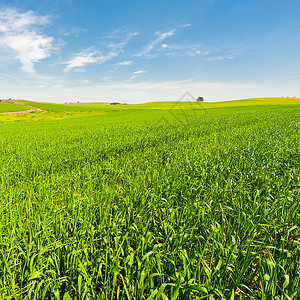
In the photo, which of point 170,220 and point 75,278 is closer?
point 75,278

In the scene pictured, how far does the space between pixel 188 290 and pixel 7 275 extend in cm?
228

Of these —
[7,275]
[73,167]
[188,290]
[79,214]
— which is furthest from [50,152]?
[188,290]

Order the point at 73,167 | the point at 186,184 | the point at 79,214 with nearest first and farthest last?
1. the point at 79,214
2. the point at 186,184
3. the point at 73,167

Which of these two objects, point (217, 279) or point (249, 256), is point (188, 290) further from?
point (249, 256)

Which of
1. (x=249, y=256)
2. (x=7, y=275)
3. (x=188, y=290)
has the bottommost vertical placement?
(x=7, y=275)

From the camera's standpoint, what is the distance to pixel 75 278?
2.19 meters

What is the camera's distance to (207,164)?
5.96 metres

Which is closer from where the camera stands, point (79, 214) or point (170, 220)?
point (170, 220)

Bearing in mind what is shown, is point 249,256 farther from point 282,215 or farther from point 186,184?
point 186,184

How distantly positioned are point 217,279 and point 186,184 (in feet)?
8.81

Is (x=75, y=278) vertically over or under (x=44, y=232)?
under

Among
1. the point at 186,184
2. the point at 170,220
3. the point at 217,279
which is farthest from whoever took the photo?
the point at 186,184

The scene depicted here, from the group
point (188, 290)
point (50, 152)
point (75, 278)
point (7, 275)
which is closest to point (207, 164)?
point (188, 290)

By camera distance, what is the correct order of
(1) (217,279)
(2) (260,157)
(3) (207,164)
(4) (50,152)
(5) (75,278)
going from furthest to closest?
(4) (50,152) → (2) (260,157) → (3) (207,164) → (5) (75,278) → (1) (217,279)
